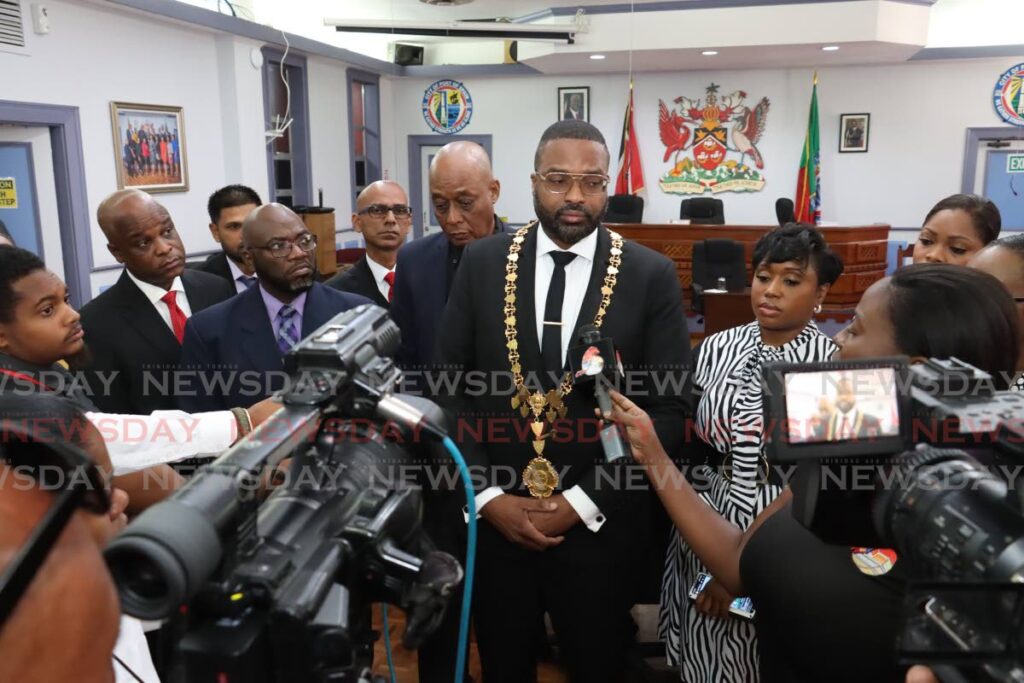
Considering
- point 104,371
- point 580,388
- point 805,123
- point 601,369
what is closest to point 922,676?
point 601,369

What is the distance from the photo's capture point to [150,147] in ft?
18.9

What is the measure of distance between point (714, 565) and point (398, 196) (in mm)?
2182

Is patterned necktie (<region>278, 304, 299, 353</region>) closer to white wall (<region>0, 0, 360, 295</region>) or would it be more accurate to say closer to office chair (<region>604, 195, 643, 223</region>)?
white wall (<region>0, 0, 360, 295</region>)

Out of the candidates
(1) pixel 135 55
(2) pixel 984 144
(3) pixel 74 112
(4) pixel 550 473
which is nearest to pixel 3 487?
(4) pixel 550 473

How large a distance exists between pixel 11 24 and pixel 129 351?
3.55 meters

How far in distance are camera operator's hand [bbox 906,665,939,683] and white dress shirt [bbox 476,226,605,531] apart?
931 millimetres

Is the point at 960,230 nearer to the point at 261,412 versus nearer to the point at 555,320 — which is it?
the point at 555,320

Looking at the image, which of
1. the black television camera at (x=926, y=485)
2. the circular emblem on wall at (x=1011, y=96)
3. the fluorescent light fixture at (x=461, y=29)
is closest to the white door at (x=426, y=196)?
the fluorescent light fixture at (x=461, y=29)

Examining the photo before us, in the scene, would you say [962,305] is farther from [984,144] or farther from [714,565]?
[984,144]

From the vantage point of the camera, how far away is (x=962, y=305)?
3.14 ft

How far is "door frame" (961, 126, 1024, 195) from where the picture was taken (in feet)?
29.5

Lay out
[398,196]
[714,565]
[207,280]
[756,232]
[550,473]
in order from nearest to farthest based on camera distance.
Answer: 1. [714,565]
2. [550,473]
3. [207,280]
4. [398,196]
5. [756,232]

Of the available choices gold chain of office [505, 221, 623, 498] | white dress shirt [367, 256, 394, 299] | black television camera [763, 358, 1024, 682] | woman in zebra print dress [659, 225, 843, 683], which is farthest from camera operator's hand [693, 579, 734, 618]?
white dress shirt [367, 256, 394, 299]

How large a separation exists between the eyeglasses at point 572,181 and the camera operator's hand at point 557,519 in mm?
714
